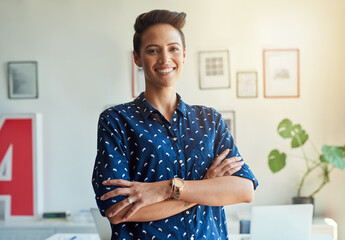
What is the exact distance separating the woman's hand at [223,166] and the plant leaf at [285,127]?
2.48 metres

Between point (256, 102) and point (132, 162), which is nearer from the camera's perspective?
point (132, 162)

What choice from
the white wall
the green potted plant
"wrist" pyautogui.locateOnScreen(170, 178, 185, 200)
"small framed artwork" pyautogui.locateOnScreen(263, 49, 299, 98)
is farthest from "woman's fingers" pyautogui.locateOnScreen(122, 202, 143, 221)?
"small framed artwork" pyautogui.locateOnScreen(263, 49, 299, 98)

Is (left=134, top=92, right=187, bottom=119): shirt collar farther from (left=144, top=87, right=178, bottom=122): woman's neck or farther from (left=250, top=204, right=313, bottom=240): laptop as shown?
(left=250, top=204, right=313, bottom=240): laptop

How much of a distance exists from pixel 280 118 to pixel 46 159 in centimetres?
257

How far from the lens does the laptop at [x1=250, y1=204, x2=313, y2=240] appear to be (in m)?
2.45

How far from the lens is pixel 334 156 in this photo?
12.5ft

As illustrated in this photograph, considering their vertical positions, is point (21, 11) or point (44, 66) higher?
point (21, 11)

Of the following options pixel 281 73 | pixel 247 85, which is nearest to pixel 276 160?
pixel 247 85

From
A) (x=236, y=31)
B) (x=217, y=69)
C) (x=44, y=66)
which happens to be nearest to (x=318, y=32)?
(x=236, y=31)

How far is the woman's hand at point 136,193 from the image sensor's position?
1360 mm

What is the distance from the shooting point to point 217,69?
4332 mm

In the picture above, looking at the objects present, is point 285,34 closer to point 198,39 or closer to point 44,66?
point 198,39

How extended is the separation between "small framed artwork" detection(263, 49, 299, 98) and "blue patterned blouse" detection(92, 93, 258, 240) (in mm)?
2902

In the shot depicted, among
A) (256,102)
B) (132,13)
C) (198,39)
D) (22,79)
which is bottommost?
(256,102)
